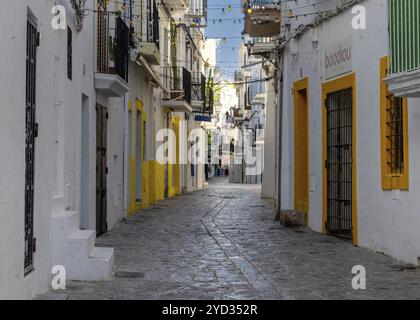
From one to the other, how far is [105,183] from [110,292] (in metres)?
7.36

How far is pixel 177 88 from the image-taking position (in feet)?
99.6

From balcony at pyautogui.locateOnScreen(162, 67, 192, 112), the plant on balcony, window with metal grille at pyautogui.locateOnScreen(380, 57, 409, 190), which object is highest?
balcony at pyautogui.locateOnScreen(162, 67, 192, 112)

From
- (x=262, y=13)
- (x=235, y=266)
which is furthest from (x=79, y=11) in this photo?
(x=262, y=13)

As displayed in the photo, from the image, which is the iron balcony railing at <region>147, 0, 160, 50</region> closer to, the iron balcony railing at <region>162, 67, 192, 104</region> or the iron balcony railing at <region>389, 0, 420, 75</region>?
the iron balcony railing at <region>162, 67, 192, 104</region>

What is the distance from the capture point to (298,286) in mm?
9234

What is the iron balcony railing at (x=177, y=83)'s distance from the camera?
2906 centimetres

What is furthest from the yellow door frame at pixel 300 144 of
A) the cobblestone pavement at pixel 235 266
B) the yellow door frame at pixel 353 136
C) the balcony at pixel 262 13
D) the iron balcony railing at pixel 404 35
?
the iron balcony railing at pixel 404 35

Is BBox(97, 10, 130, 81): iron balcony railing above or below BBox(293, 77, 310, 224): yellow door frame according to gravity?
above

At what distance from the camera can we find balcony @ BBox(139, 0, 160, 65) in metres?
20.6

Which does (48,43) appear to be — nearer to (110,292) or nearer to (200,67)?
(110,292)

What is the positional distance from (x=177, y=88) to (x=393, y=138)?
18.9 metres

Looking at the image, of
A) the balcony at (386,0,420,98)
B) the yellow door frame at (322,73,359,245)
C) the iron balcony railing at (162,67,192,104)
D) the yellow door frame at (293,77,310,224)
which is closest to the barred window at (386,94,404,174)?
the balcony at (386,0,420,98)

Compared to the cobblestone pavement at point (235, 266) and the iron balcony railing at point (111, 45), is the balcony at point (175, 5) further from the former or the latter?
the cobblestone pavement at point (235, 266)

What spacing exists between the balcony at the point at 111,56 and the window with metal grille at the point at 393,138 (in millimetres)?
5309
